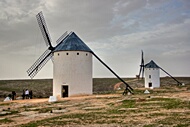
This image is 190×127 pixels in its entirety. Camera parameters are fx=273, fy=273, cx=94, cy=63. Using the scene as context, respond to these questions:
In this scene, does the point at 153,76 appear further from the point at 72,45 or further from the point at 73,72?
the point at 73,72

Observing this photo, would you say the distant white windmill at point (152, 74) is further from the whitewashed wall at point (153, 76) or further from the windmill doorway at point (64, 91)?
the windmill doorway at point (64, 91)

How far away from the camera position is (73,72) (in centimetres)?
3497

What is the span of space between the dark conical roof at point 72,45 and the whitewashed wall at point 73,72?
535 millimetres

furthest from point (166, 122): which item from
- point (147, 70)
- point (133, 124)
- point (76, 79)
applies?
point (147, 70)

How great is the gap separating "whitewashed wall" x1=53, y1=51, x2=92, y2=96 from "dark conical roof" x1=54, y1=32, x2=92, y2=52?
1.76 ft

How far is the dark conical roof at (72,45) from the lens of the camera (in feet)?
116

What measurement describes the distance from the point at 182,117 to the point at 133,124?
297cm

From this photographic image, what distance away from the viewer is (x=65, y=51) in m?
35.2

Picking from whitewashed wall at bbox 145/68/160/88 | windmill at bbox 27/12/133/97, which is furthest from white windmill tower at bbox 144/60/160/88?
windmill at bbox 27/12/133/97

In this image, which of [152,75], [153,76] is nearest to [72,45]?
[152,75]

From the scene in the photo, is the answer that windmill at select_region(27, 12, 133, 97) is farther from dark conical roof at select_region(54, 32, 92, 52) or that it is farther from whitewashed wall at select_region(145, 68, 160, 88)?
whitewashed wall at select_region(145, 68, 160, 88)

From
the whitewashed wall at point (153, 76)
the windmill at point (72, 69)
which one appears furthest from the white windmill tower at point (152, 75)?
the windmill at point (72, 69)

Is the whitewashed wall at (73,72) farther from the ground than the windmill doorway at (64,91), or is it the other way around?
the whitewashed wall at (73,72)

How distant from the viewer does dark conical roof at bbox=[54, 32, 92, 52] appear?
35.3 metres
